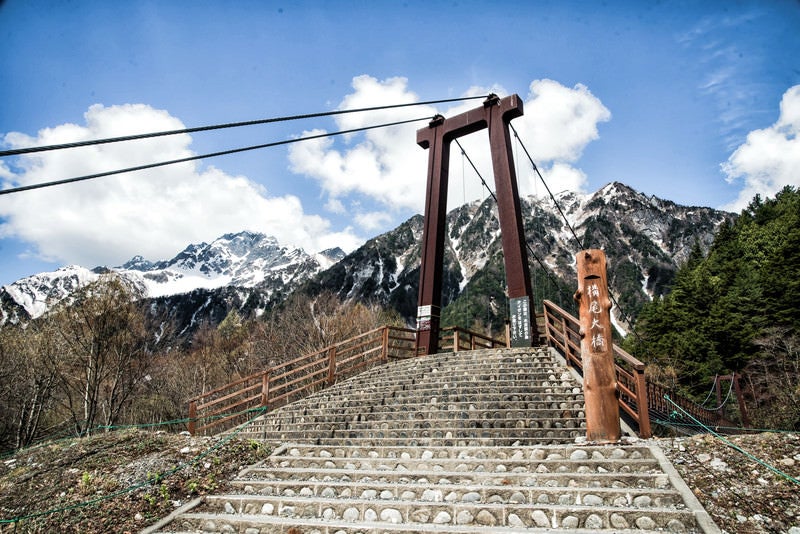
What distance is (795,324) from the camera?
2278 centimetres

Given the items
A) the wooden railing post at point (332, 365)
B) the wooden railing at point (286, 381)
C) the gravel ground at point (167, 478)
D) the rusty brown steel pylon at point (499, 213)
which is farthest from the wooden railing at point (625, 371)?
the wooden railing post at point (332, 365)

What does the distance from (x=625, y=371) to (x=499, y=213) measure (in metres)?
7.62

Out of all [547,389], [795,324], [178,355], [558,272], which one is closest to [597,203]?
[558,272]

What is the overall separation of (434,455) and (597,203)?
169356 mm

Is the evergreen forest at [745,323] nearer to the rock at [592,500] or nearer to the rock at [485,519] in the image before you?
the rock at [592,500]

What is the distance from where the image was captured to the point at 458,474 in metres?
4.43

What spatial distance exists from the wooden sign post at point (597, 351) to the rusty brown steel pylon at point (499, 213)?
5.79 m

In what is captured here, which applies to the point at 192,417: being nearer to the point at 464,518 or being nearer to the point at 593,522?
the point at 464,518

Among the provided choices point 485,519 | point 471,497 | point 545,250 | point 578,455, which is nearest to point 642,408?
point 578,455

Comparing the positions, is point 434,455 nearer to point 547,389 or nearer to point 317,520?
point 317,520

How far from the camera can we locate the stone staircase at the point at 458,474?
11.4 feet

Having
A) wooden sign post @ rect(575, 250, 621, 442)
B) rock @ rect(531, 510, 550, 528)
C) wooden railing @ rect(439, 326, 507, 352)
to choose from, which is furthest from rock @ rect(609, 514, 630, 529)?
wooden railing @ rect(439, 326, 507, 352)

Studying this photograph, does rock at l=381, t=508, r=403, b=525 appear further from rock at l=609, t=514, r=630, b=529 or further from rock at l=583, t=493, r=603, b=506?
rock at l=609, t=514, r=630, b=529

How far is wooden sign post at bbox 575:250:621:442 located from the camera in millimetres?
5148
